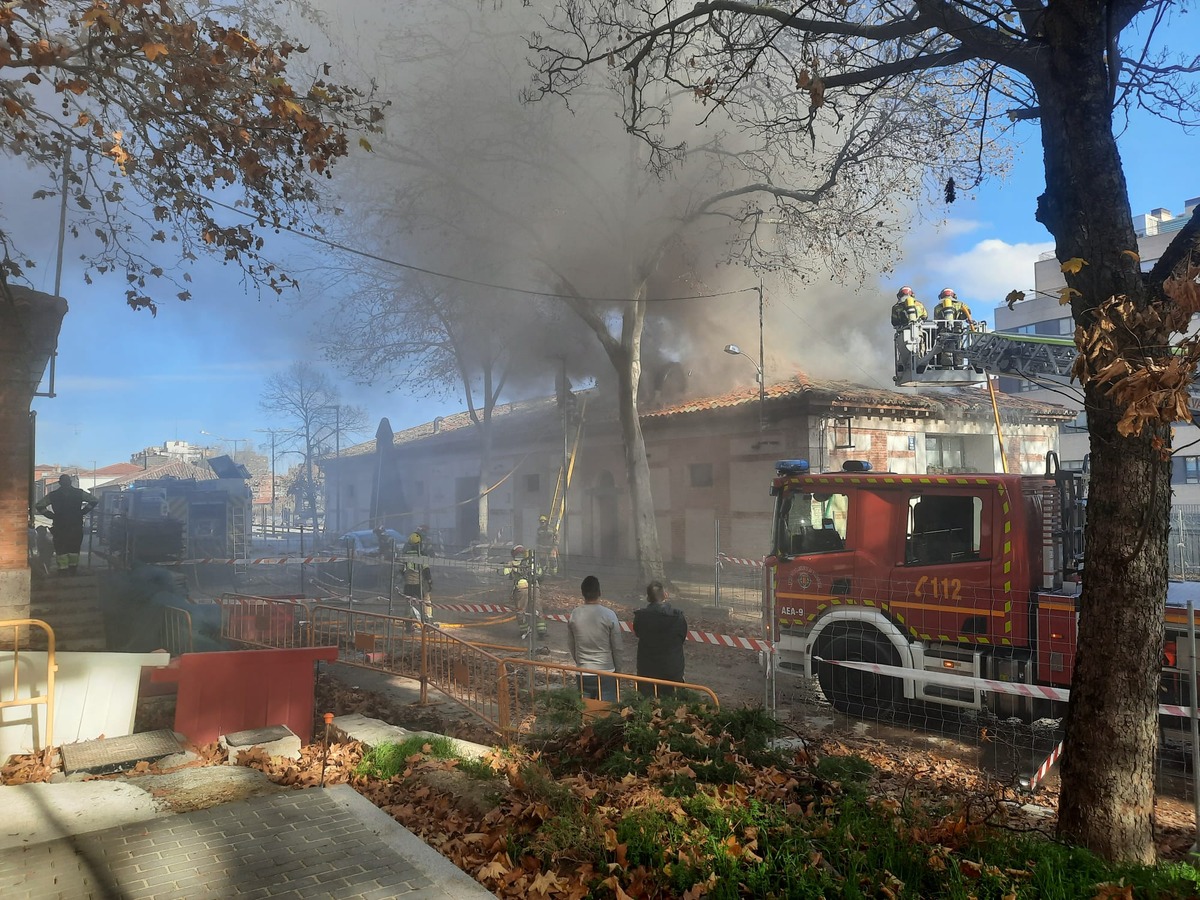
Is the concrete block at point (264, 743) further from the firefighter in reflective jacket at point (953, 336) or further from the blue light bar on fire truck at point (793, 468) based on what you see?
the firefighter in reflective jacket at point (953, 336)

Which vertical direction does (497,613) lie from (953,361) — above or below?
below

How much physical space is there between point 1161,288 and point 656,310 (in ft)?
59.1

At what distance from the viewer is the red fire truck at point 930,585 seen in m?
5.75

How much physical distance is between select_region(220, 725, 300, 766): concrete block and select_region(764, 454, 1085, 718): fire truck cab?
409cm

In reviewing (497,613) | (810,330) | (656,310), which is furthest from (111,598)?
(810,330)

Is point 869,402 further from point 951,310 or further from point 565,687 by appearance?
point 565,687

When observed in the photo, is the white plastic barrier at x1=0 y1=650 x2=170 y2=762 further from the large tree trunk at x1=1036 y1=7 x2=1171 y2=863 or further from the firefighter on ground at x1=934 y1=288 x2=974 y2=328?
the firefighter on ground at x1=934 y1=288 x2=974 y2=328

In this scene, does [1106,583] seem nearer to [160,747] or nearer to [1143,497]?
[1143,497]

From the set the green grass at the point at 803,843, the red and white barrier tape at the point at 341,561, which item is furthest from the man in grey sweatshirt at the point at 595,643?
the red and white barrier tape at the point at 341,561

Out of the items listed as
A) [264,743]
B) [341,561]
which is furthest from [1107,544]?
[341,561]

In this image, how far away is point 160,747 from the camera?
16.7ft

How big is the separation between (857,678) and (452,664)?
3.56 meters

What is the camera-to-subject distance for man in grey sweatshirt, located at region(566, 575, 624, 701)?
597 centimetres

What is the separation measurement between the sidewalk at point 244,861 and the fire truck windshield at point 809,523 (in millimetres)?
4549
